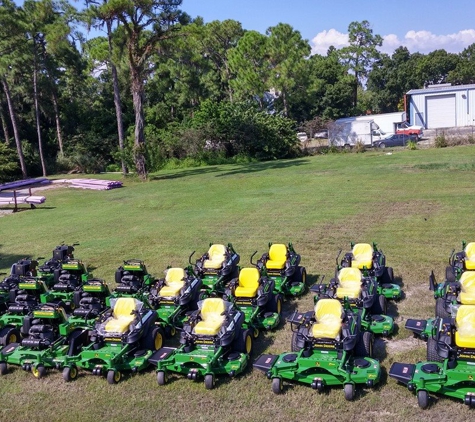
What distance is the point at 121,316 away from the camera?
32.0ft

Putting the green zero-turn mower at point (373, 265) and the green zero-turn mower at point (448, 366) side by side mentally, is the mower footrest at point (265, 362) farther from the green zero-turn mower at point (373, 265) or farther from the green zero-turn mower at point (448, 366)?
the green zero-turn mower at point (373, 265)

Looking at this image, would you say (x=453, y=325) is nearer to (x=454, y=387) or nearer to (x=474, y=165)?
(x=454, y=387)

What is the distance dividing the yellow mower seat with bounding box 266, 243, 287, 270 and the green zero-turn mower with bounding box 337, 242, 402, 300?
1367 mm

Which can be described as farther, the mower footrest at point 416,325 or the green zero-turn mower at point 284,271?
the green zero-turn mower at point 284,271

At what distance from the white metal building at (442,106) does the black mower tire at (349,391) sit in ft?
178

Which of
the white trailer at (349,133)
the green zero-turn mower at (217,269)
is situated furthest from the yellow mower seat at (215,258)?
the white trailer at (349,133)

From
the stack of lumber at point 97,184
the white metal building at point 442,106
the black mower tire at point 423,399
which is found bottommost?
the black mower tire at point 423,399

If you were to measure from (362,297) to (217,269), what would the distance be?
3.79m

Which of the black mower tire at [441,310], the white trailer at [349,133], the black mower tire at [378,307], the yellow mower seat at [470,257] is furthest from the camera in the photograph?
the white trailer at [349,133]

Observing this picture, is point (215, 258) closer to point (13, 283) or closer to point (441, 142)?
point (13, 283)

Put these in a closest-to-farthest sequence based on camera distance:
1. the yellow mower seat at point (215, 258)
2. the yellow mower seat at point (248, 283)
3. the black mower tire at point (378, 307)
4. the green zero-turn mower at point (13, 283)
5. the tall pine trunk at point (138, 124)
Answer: the black mower tire at point (378, 307), the yellow mower seat at point (248, 283), the green zero-turn mower at point (13, 283), the yellow mower seat at point (215, 258), the tall pine trunk at point (138, 124)

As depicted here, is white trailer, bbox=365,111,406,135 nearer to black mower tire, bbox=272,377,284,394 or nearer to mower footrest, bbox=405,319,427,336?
mower footrest, bbox=405,319,427,336

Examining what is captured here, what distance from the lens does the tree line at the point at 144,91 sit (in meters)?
32.9

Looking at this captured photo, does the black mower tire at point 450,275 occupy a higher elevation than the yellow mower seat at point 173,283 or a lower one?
lower
